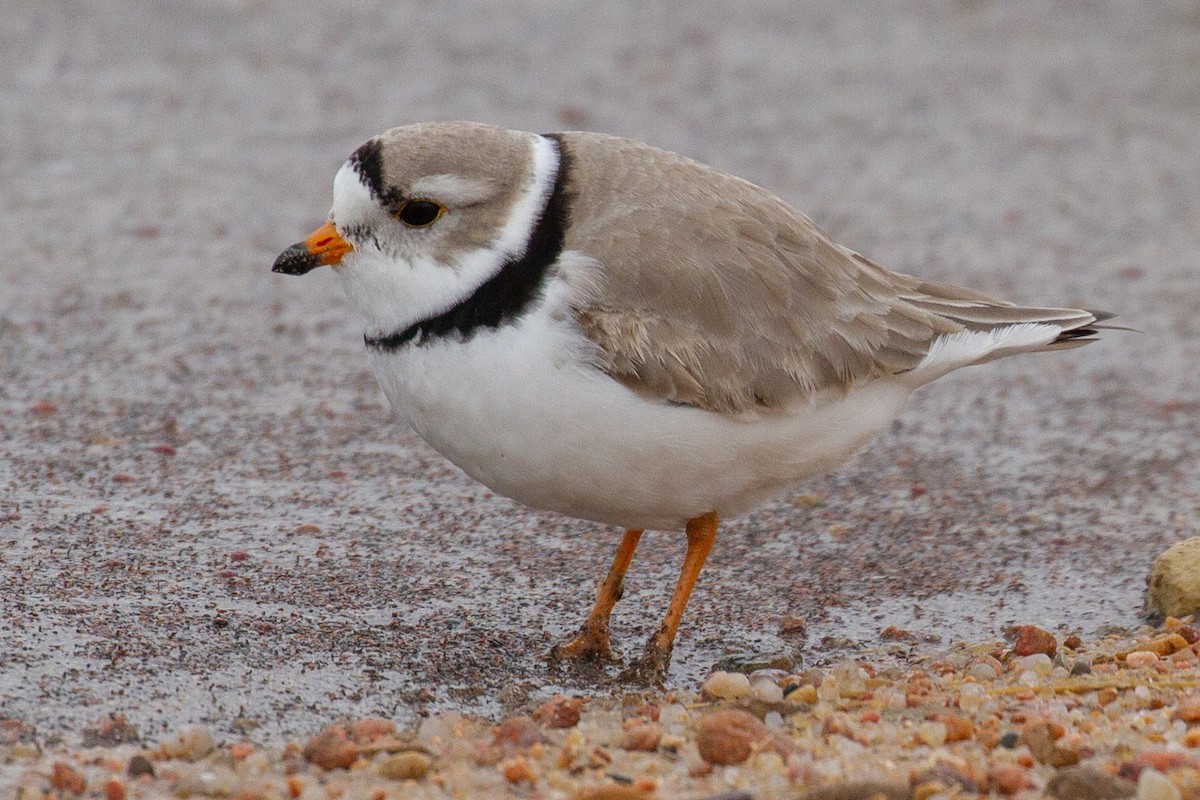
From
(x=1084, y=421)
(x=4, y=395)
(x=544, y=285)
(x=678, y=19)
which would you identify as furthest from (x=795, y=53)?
(x=544, y=285)

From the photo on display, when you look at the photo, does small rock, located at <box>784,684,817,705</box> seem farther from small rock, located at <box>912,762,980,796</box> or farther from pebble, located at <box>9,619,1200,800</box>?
small rock, located at <box>912,762,980,796</box>

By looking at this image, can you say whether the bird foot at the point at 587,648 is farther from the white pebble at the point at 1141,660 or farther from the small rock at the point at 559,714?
the white pebble at the point at 1141,660

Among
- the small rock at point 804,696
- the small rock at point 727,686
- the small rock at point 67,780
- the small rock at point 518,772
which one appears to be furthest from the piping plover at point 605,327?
the small rock at point 67,780

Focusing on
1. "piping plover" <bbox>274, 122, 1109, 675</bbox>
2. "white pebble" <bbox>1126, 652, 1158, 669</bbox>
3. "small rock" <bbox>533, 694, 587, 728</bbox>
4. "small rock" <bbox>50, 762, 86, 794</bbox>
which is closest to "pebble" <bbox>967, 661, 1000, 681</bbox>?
"white pebble" <bbox>1126, 652, 1158, 669</bbox>

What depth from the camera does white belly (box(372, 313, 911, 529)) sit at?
441cm

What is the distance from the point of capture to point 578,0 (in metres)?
12.0

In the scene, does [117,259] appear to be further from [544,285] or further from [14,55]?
[544,285]

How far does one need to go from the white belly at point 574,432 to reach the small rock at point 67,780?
136 centimetres

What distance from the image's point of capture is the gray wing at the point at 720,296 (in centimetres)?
461

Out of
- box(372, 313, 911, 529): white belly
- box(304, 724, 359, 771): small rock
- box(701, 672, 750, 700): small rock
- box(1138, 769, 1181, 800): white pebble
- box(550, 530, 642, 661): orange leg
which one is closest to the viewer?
box(1138, 769, 1181, 800): white pebble

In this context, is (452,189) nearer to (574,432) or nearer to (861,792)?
(574,432)

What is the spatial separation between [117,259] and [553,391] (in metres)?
4.62

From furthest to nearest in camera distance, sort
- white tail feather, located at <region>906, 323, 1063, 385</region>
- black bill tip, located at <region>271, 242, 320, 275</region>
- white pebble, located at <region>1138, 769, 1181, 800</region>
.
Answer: white tail feather, located at <region>906, 323, 1063, 385</region>, black bill tip, located at <region>271, 242, 320, 275</region>, white pebble, located at <region>1138, 769, 1181, 800</region>

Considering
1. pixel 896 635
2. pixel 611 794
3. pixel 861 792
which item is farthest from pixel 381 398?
pixel 861 792
